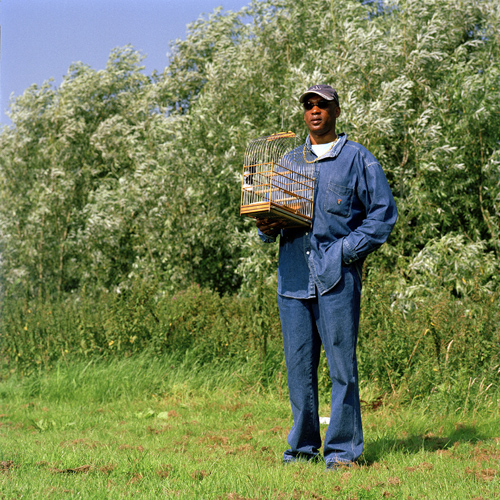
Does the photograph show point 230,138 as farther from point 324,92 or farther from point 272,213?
point 272,213

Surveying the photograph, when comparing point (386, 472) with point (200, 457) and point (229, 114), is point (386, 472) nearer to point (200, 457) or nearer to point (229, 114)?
point (200, 457)

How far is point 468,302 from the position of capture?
21.2ft

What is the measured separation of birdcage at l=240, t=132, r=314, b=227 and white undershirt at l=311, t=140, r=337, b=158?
0.10 metres

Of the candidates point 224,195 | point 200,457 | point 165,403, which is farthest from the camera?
point 224,195

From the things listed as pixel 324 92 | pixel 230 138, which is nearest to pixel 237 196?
pixel 230 138

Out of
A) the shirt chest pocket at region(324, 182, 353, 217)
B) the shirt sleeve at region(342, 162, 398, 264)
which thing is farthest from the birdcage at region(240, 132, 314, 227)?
the shirt sleeve at region(342, 162, 398, 264)

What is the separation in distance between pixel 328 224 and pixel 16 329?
18.0 feet

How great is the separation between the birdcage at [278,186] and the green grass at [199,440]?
5.04 feet

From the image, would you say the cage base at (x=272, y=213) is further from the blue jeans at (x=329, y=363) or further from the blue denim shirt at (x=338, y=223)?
the blue jeans at (x=329, y=363)

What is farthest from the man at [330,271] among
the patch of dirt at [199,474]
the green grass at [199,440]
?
the patch of dirt at [199,474]

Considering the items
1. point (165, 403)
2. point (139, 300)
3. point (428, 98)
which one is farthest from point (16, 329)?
point (428, 98)

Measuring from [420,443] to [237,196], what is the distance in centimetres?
737

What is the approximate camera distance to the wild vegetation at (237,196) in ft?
22.1

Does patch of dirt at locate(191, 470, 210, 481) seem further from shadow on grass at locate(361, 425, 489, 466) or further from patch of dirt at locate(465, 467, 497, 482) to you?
patch of dirt at locate(465, 467, 497, 482)
